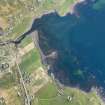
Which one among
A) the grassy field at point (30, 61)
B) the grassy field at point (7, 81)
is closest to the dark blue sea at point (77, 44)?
the grassy field at point (30, 61)

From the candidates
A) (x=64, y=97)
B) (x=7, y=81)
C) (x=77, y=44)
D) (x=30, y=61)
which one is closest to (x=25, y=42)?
(x=30, y=61)

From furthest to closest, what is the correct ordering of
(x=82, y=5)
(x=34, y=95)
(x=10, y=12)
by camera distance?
(x=82, y=5)
(x=10, y=12)
(x=34, y=95)

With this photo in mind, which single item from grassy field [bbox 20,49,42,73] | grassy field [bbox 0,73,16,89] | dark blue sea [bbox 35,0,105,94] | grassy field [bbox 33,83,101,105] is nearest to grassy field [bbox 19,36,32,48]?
grassy field [bbox 20,49,42,73]

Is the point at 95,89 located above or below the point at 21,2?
below

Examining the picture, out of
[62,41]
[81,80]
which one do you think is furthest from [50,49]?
[81,80]

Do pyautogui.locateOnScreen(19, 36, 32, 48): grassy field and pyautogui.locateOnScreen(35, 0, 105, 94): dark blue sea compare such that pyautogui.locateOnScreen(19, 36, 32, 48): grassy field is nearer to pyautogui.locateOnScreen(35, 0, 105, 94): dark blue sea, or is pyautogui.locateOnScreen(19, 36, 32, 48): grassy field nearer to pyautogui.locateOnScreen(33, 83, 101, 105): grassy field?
pyautogui.locateOnScreen(35, 0, 105, 94): dark blue sea

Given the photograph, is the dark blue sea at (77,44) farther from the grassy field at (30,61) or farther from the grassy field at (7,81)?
the grassy field at (7,81)

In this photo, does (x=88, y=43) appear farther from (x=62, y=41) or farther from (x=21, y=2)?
(x=21, y=2)
